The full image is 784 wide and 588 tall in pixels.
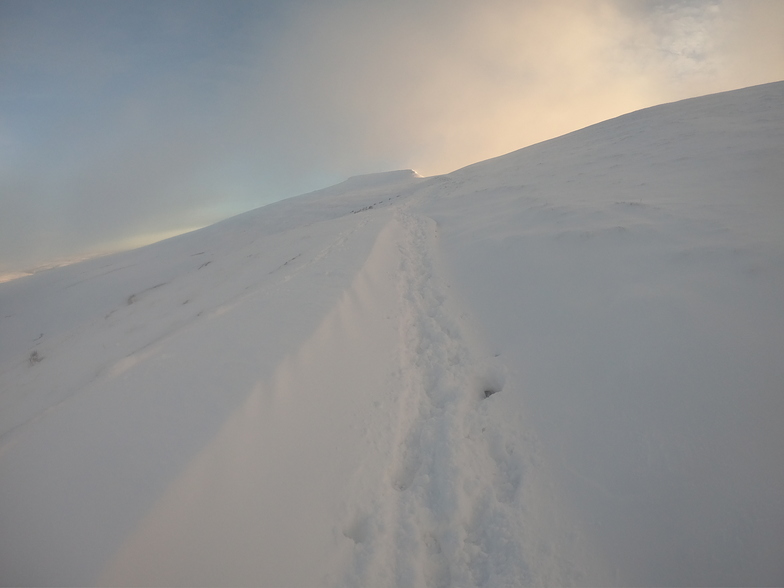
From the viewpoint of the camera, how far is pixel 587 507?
2.79 m

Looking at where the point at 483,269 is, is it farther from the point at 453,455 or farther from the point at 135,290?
the point at 135,290

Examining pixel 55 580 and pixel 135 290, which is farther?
pixel 135 290

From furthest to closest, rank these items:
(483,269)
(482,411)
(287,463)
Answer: (483,269)
(482,411)
(287,463)

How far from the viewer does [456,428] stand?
11.9ft

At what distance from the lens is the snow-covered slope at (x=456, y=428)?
96.7 inches

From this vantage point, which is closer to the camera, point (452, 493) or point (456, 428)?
point (452, 493)

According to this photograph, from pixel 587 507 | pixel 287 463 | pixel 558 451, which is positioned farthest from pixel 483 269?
pixel 287 463

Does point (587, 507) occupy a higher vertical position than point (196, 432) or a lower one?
lower

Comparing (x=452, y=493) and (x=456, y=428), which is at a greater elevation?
(x=456, y=428)

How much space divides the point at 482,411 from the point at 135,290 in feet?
54.4

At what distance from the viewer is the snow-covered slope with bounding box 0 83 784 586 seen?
2.46 m

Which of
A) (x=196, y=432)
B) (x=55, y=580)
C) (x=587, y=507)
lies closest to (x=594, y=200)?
(x=587, y=507)

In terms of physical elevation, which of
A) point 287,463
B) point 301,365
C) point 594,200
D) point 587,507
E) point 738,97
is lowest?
point 587,507

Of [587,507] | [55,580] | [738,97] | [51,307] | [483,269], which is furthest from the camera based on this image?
[51,307]
